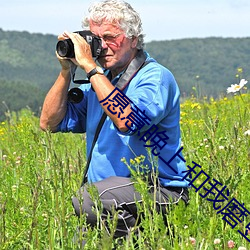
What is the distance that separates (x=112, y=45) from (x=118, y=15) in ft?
0.53

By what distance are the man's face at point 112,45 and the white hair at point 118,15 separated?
0.09ft

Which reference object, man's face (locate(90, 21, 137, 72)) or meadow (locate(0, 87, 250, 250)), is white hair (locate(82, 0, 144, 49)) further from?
meadow (locate(0, 87, 250, 250))

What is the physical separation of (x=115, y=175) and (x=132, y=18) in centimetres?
83

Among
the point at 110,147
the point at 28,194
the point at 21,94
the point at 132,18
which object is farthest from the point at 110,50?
the point at 21,94

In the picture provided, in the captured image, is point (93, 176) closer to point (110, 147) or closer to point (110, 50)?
point (110, 147)

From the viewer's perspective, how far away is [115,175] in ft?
11.4

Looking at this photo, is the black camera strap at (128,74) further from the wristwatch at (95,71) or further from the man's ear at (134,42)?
the wristwatch at (95,71)

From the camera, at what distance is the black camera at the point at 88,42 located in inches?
135

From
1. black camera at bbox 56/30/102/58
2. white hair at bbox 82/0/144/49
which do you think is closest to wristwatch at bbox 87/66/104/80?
black camera at bbox 56/30/102/58

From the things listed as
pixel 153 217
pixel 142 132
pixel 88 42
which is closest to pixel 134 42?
pixel 88 42

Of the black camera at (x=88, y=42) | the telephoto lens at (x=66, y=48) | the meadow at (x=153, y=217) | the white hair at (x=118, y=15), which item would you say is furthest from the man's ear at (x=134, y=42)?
the meadow at (x=153, y=217)

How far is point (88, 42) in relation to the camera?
3436mm

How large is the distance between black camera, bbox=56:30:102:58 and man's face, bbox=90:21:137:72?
0.05 m

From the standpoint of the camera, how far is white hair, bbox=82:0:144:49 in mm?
3525
